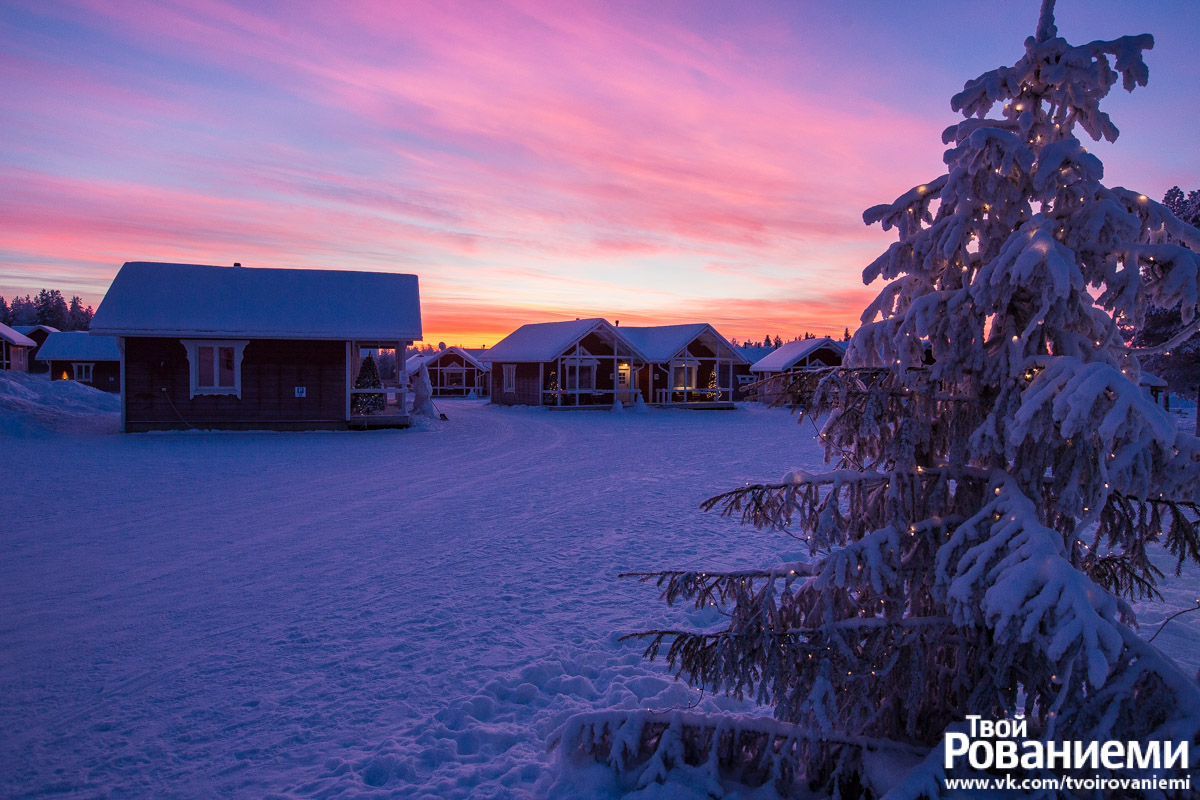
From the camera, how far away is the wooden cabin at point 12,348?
169 ft

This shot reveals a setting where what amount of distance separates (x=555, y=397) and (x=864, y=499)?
112 ft

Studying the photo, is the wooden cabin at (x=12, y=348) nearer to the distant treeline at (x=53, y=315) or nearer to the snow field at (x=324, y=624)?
the distant treeline at (x=53, y=315)

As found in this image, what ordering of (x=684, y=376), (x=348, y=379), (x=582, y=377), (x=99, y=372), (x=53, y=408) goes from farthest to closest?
1. (x=99, y=372)
2. (x=684, y=376)
3. (x=582, y=377)
4. (x=53, y=408)
5. (x=348, y=379)

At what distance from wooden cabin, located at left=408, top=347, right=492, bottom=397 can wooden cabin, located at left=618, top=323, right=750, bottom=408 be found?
20.3 m

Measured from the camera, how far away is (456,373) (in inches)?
2279

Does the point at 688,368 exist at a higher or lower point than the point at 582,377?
higher

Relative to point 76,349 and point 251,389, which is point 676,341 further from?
point 76,349

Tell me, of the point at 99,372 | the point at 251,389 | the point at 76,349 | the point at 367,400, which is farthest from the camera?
the point at 99,372

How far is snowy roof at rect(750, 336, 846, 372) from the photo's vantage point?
1798 inches

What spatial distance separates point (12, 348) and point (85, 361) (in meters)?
10.3

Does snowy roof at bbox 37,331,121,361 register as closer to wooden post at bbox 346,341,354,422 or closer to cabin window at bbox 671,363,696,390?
wooden post at bbox 346,341,354,422

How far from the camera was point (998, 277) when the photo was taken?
3008mm

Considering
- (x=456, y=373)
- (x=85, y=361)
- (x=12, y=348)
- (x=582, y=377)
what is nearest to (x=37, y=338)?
(x=12, y=348)

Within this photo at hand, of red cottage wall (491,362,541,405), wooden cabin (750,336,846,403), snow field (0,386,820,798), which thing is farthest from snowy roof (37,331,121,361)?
wooden cabin (750,336,846,403)
